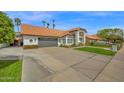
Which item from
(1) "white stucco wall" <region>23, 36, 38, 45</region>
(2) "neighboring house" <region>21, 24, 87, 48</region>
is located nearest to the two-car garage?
(2) "neighboring house" <region>21, 24, 87, 48</region>

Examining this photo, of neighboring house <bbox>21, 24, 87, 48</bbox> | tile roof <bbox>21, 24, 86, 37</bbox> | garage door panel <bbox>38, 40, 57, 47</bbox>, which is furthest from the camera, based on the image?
garage door panel <bbox>38, 40, 57, 47</bbox>

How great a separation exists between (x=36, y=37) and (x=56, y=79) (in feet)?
49.4

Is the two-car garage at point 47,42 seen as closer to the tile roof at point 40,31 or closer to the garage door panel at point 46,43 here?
the garage door panel at point 46,43

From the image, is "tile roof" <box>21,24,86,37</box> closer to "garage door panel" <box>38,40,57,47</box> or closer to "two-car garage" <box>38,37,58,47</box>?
"two-car garage" <box>38,37,58,47</box>

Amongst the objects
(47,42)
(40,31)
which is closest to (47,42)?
(47,42)

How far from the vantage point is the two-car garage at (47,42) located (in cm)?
2010

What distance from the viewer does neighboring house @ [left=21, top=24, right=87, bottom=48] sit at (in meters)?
18.3

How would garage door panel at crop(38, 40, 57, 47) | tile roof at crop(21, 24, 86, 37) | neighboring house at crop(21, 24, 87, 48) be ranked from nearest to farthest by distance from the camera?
tile roof at crop(21, 24, 86, 37) → neighboring house at crop(21, 24, 87, 48) → garage door panel at crop(38, 40, 57, 47)

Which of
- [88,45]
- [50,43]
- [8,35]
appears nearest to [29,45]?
[50,43]

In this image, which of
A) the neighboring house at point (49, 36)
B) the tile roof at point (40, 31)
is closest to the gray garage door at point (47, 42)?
the neighboring house at point (49, 36)

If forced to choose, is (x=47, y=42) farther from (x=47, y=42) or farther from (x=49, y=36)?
(x=49, y=36)

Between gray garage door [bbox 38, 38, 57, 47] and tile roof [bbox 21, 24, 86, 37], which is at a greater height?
tile roof [bbox 21, 24, 86, 37]

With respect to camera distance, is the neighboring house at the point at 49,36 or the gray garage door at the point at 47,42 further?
the gray garage door at the point at 47,42
